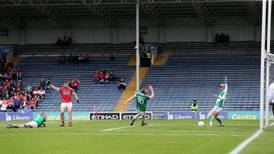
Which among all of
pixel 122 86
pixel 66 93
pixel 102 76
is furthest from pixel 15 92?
pixel 66 93

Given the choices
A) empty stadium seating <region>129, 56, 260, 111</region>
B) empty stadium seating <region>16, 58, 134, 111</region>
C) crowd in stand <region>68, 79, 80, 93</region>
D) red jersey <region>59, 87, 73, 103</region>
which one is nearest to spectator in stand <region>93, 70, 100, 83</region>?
Result: empty stadium seating <region>16, 58, 134, 111</region>

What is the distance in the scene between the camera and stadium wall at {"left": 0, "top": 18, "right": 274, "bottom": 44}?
58.8 m

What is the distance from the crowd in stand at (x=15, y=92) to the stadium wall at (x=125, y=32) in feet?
17.3

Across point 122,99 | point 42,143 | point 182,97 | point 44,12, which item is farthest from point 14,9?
point 42,143

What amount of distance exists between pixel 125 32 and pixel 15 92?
1326cm

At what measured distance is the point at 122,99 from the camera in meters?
52.3

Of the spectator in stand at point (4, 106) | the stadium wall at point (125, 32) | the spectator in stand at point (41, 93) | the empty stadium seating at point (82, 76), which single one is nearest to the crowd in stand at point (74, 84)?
the empty stadium seating at point (82, 76)

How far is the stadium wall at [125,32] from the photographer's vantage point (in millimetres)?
58781

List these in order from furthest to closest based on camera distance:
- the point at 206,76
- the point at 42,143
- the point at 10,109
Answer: the point at 206,76, the point at 10,109, the point at 42,143

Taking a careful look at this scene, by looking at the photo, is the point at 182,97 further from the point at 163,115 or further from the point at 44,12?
the point at 44,12

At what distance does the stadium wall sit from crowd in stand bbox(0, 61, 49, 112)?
208 inches

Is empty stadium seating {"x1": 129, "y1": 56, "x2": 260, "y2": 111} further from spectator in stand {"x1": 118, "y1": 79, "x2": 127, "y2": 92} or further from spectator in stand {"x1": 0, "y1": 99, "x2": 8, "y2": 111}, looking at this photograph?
spectator in stand {"x1": 0, "y1": 99, "x2": 8, "y2": 111}

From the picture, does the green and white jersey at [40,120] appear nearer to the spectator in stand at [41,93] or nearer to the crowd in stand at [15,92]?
the crowd in stand at [15,92]

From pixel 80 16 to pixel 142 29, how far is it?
6.00m
